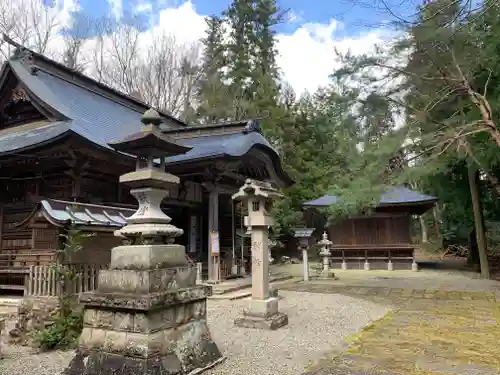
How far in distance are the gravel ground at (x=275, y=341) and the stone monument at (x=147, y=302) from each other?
49cm

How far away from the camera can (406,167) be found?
1020 cm

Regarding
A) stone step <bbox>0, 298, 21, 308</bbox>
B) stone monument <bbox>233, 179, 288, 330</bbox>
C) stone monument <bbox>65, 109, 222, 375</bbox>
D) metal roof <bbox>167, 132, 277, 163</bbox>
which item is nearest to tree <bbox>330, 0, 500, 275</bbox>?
metal roof <bbox>167, 132, 277, 163</bbox>

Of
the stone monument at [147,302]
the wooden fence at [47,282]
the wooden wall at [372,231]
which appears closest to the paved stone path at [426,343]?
the stone monument at [147,302]

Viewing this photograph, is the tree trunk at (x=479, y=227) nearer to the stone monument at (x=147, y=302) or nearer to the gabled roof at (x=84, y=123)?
the gabled roof at (x=84, y=123)

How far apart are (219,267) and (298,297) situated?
109 inches

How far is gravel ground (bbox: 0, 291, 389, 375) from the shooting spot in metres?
4.56

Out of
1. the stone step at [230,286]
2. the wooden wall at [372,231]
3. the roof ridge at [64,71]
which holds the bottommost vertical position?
the stone step at [230,286]

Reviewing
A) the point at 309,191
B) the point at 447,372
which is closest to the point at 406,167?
the point at 447,372

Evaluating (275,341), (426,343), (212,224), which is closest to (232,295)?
(212,224)

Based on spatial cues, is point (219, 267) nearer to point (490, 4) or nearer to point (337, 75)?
point (337, 75)

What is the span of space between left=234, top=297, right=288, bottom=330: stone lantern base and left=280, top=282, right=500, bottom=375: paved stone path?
4.46 ft

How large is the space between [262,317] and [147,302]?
11.0 feet

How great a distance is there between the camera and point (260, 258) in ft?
23.5

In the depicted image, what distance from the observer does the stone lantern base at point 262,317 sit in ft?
21.8
